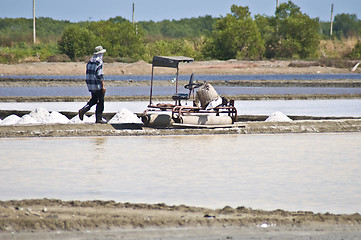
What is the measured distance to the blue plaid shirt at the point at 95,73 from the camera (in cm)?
1217

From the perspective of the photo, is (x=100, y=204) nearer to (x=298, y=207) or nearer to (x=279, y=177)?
(x=298, y=207)

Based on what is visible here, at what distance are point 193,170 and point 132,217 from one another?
2481 millimetres

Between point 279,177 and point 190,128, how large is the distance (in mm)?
4607

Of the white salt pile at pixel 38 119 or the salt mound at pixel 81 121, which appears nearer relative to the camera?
the white salt pile at pixel 38 119

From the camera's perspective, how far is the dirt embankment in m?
5.85

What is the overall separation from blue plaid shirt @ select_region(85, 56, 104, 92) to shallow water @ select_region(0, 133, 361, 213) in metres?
1.19

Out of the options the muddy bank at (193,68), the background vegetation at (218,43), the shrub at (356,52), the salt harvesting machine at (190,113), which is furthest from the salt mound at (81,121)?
the shrub at (356,52)

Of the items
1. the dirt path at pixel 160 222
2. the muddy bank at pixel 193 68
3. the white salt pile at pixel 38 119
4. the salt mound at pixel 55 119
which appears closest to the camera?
the dirt path at pixel 160 222

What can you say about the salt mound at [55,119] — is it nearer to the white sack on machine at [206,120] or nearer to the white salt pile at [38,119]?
the white salt pile at [38,119]

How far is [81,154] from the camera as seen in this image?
31.8 feet

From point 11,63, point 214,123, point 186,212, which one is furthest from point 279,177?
point 11,63

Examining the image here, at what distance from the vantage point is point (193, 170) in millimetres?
8438

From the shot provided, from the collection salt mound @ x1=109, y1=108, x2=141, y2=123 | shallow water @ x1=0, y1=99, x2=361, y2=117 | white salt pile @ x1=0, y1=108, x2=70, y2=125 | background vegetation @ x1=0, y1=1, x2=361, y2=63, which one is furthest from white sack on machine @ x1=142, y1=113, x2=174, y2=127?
background vegetation @ x1=0, y1=1, x2=361, y2=63

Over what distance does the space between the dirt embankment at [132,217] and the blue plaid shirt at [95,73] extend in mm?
5933
